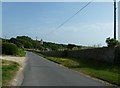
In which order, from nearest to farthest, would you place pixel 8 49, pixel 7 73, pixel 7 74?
pixel 7 74 → pixel 7 73 → pixel 8 49

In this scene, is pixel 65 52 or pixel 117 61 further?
pixel 65 52

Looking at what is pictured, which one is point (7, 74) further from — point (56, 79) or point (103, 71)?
point (103, 71)

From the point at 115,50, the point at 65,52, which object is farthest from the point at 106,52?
the point at 65,52

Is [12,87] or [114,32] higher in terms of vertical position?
[114,32]

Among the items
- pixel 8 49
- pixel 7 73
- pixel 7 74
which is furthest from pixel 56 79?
pixel 8 49

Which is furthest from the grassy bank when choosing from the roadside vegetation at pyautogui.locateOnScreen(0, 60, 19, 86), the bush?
the bush

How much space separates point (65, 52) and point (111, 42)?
4182cm

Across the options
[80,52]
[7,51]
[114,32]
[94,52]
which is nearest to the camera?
[114,32]

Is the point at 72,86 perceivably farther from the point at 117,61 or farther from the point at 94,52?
the point at 94,52

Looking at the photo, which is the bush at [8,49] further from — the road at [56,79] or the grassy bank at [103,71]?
the road at [56,79]

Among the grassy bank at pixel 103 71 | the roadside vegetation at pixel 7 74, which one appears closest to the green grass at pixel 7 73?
the roadside vegetation at pixel 7 74

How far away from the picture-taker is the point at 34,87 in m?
14.7

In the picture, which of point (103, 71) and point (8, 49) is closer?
point (103, 71)

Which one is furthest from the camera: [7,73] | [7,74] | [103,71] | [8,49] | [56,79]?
[8,49]
